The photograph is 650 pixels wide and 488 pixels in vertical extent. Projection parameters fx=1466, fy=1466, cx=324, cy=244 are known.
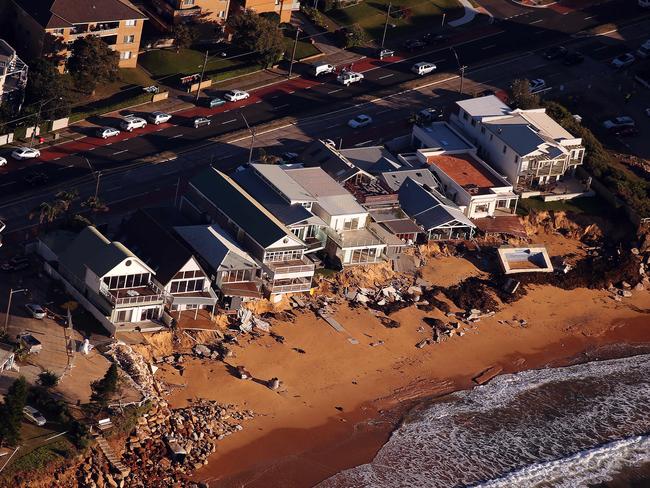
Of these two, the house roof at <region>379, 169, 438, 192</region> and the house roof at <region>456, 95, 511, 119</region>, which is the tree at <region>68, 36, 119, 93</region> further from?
the house roof at <region>456, 95, 511, 119</region>

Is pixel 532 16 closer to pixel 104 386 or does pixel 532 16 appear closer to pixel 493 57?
pixel 493 57

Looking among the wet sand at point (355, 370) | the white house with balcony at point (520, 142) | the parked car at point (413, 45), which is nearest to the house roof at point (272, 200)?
the wet sand at point (355, 370)

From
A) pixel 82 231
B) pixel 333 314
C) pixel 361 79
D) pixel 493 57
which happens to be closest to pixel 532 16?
pixel 493 57

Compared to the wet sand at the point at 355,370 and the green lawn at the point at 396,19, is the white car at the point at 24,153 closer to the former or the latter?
the wet sand at the point at 355,370

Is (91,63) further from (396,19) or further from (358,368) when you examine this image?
(358,368)

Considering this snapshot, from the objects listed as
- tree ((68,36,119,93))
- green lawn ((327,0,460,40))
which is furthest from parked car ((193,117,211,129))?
green lawn ((327,0,460,40))

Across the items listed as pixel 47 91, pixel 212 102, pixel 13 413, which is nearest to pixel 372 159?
pixel 212 102
